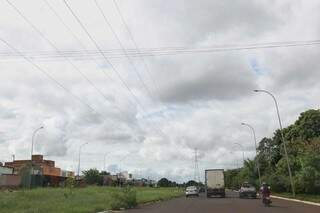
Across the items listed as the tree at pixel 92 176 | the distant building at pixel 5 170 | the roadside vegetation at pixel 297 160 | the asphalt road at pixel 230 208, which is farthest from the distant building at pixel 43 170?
the asphalt road at pixel 230 208

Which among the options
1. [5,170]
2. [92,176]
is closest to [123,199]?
[5,170]

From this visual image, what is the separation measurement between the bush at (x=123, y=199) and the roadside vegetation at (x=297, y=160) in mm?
18502

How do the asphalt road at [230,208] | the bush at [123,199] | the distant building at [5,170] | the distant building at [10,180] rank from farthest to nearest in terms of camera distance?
the distant building at [5,170] → the distant building at [10,180] → the bush at [123,199] → the asphalt road at [230,208]

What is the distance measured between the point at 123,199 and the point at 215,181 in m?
28.3

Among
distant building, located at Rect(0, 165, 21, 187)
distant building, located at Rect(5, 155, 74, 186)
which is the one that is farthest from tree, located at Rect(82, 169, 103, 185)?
distant building, located at Rect(0, 165, 21, 187)

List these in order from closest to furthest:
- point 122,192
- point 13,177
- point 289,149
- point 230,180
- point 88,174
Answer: point 122,192 → point 289,149 → point 13,177 → point 88,174 → point 230,180

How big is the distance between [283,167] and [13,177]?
4760 centimetres

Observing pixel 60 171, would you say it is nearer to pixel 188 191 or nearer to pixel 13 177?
pixel 13 177

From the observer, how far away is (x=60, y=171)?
15488cm

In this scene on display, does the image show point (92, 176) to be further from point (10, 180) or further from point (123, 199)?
point (123, 199)

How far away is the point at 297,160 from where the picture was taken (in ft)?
234

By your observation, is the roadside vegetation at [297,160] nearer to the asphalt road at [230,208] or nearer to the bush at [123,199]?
the asphalt road at [230,208]

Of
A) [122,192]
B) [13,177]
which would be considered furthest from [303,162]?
[13,177]

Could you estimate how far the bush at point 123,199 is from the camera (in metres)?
38.4
